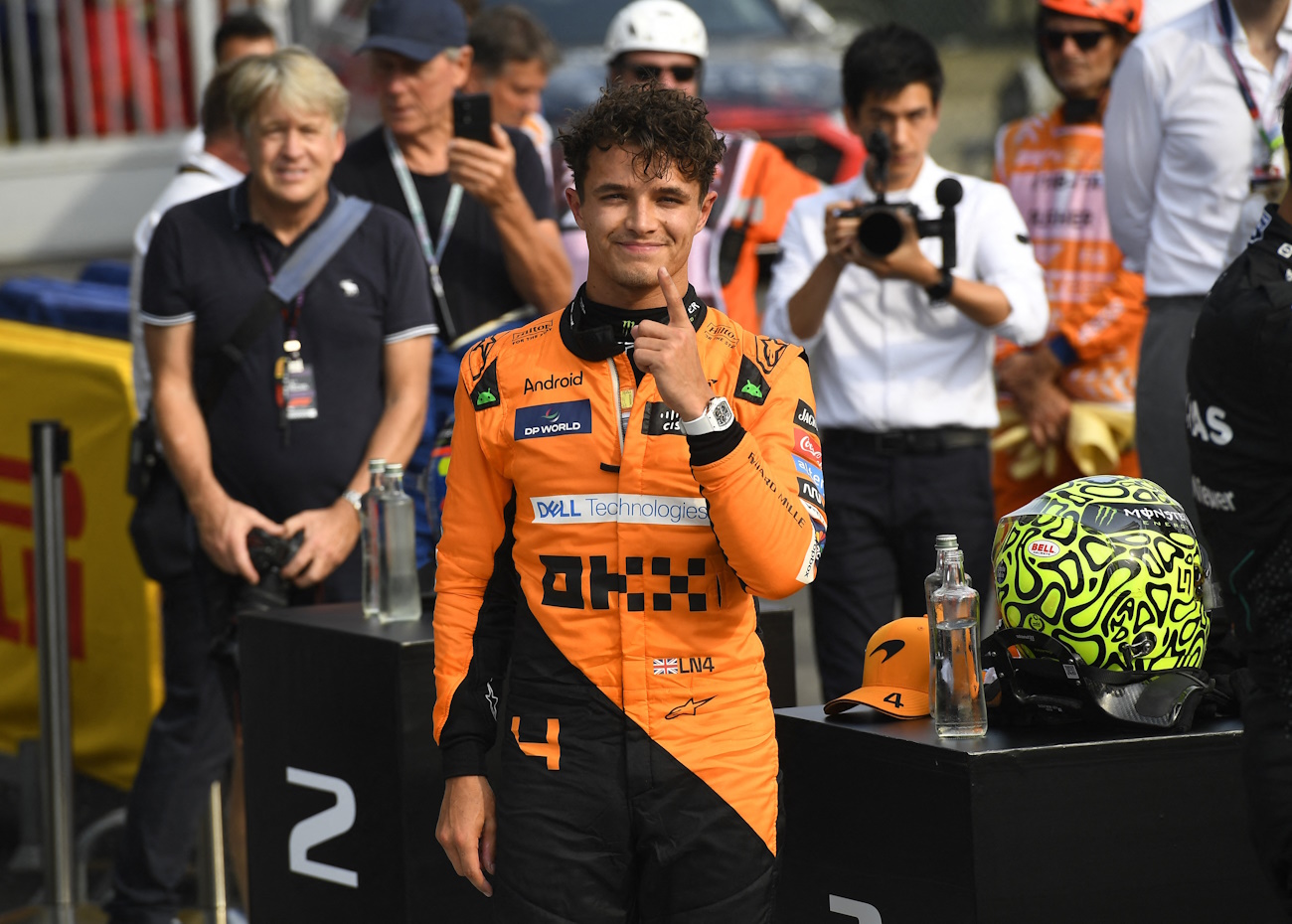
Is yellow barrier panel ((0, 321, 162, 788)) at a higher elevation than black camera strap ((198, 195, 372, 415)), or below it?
below

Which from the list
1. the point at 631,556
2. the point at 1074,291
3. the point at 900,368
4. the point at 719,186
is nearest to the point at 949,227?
→ the point at 900,368

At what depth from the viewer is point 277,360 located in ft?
16.0

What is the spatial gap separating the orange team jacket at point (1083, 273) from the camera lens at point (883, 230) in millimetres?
1315

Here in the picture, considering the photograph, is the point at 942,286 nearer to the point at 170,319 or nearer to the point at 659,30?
the point at 659,30

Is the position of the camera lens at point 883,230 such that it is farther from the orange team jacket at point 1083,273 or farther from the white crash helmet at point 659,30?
the orange team jacket at point 1083,273

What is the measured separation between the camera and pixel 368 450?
16.2 feet

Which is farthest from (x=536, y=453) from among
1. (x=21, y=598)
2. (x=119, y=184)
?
(x=119, y=184)

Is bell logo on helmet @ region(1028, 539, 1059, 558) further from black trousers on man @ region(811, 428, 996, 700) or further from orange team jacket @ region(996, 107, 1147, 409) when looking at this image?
orange team jacket @ region(996, 107, 1147, 409)

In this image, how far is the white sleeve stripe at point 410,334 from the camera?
196 inches

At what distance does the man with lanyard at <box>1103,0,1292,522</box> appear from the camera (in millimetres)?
5117

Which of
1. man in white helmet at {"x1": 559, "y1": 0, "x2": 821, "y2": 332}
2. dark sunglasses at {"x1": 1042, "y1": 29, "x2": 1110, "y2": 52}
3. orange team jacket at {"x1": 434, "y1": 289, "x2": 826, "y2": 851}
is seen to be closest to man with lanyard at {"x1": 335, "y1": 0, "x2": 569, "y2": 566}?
man in white helmet at {"x1": 559, "y1": 0, "x2": 821, "y2": 332}

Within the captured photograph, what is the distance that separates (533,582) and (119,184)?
10349 millimetres

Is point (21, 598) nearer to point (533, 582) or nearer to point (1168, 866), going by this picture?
point (533, 582)

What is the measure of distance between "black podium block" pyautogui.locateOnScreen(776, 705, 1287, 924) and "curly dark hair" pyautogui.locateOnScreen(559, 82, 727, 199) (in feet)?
3.51
